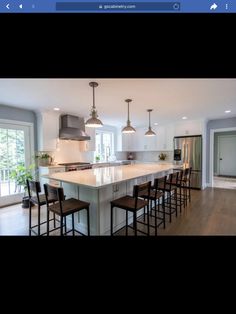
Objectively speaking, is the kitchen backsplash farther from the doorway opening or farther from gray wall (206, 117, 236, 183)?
the doorway opening

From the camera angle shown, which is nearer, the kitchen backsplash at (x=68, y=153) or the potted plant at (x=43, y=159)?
the potted plant at (x=43, y=159)

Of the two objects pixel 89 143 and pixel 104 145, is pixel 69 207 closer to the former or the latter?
pixel 89 143

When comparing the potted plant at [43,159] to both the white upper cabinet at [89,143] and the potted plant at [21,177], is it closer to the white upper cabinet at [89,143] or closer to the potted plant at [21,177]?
the potted plant at [21,177]

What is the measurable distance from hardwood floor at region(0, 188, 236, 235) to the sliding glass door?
1.09 ft

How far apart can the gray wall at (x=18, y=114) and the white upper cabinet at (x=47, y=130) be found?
139mm

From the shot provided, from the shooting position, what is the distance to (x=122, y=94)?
2.93m

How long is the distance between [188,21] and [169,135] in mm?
5597

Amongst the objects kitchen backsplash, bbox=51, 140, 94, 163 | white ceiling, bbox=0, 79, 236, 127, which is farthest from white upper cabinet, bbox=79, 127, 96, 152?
white ceiling, bbox=0, 79, 236, 127

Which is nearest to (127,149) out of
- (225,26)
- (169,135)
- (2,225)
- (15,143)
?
(169,135)

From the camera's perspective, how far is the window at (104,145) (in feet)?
20.2

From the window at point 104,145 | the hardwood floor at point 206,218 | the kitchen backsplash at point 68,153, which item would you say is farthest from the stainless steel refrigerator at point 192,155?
the kitchen backsplash at point 68,153

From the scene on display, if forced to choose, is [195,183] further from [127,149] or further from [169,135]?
[127,149]
